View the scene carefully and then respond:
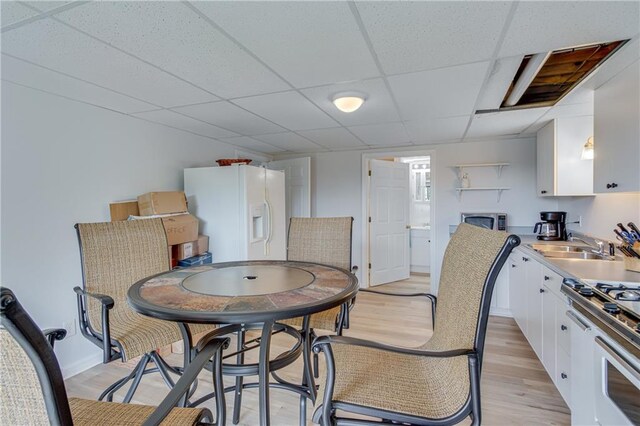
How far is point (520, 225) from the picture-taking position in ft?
12.8

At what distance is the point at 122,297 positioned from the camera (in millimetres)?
1969

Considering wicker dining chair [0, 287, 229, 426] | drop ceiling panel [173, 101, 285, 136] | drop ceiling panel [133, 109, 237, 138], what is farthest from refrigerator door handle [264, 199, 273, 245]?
wicker dining chair [0, 287, 229, 426]

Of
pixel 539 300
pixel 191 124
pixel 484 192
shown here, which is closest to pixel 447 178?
pixel 484 192

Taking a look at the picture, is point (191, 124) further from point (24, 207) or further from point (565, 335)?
point (565, 335)

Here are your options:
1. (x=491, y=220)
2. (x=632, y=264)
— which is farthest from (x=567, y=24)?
(x=491, y=220)

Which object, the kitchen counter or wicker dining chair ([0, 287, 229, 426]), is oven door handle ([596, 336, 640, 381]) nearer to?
the kitchen counter

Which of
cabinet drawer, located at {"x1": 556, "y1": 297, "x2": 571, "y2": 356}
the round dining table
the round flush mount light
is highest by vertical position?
the round flush mount light

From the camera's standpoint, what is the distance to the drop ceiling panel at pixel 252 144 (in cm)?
382

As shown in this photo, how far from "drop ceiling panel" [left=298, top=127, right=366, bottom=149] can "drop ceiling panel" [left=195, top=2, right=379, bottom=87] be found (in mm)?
1517

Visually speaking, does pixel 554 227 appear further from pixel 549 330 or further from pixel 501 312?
pixel 549 330

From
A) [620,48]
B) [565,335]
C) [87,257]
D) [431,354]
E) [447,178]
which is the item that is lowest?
[565,335]

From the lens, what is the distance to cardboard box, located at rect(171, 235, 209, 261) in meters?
2.85

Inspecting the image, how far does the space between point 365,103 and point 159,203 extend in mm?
1976

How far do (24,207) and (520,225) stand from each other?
193 inches
